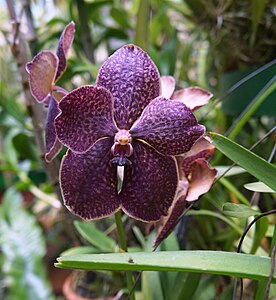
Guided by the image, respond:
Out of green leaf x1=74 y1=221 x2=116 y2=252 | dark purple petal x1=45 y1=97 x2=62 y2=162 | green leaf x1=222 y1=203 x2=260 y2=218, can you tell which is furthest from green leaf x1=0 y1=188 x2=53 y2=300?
green leaf x1=222 y1=203 x2=260 y2=218

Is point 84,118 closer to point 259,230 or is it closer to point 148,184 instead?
point 148,184

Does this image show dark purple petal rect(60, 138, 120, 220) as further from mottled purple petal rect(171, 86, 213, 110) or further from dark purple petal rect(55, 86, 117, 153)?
mottled purple petal rect(171, 86, 213, 110)

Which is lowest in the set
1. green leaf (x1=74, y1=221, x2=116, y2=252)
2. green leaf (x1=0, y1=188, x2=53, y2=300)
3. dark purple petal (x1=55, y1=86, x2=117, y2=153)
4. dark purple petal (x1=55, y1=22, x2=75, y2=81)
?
green leaf (x1=0, y1=188, x2=53, y2=300)

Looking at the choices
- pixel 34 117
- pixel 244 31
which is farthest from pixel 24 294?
pixel 244 31

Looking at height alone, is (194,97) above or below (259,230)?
above

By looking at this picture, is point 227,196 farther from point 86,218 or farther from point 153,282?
point 86,218

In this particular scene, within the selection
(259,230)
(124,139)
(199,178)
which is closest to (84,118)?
(124,139)

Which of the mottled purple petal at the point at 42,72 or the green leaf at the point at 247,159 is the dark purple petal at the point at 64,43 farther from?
the green leaf at the point at 247,159

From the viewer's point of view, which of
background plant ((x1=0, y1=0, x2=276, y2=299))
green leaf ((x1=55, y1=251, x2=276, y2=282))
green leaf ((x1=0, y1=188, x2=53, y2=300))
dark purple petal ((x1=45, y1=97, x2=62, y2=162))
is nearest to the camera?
green leaf ((x1=55, y1=251, x2=276, y2=282))

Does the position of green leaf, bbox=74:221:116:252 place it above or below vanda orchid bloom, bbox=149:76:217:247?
below
